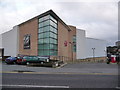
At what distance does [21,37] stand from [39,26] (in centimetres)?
612

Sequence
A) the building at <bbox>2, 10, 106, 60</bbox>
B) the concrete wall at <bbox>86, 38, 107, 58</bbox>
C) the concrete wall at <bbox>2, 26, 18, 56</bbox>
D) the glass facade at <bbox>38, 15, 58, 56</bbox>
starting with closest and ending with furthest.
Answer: the glass facade at <bbox>38, 15, 58, 56</bbox>
the building at <bbox>2, 10, 106, 60</bbox>
the concrete wall at <bbox>2, 26, 18, 56</bbox>
the concrete wall at <bbox>86, 38, 107, 58</bbox>

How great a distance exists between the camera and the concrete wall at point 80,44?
43.5 meters

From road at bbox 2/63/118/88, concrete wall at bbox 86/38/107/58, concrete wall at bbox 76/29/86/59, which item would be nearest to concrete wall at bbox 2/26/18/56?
concrete wall at bbox 76/29/86/59

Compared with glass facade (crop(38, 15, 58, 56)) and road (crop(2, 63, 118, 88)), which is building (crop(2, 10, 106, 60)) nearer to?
glass facade (crop(38, 15, 58, 56))

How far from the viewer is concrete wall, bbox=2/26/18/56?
35750mm

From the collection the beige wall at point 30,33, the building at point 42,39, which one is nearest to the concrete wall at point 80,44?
the building at point 42,39

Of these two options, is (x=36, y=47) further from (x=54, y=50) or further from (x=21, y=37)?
(x=21, y=37)

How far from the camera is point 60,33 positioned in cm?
3369

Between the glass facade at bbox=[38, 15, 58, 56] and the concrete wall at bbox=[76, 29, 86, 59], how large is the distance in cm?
1431

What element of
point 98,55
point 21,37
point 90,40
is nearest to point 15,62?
point 21,37

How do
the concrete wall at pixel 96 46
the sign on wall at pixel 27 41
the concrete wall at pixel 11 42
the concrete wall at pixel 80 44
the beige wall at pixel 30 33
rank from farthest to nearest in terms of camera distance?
the concrete wall at pixel 96 46 → the concrete wall at pixel 80 44 → the concrete wall at pixel 11 42 → the sign on wall at pixel 27 41 → the beige wall at pixel 30 33

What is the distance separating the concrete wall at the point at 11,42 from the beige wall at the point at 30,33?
7.60 ft

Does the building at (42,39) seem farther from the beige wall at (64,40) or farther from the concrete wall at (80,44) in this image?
the concrete wall at (80,44)

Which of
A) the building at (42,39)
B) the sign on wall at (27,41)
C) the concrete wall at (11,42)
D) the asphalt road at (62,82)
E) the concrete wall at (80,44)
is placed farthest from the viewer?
the concrete wall at (80,44)
